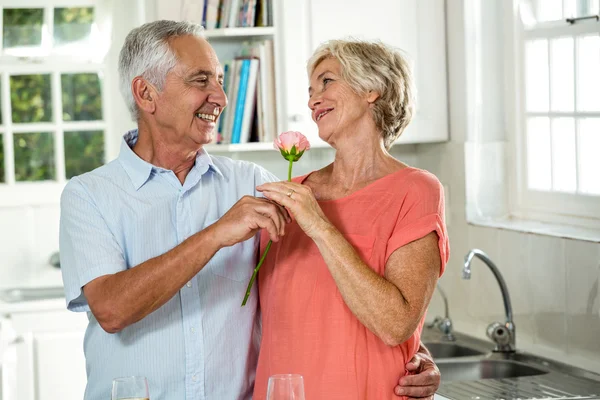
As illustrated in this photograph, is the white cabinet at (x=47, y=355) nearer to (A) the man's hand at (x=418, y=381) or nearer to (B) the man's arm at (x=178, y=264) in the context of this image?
(B) the man's arm at (x=178, y=264)

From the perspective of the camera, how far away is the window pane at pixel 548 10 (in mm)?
3225

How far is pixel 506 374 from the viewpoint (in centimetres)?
302

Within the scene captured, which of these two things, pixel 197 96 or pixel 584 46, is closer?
pixel 197 96

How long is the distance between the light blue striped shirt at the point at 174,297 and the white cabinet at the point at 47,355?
6.50 ft

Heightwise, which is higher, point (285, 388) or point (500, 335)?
point (285, 388)

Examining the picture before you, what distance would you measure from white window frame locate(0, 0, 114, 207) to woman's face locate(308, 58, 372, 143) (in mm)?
2538

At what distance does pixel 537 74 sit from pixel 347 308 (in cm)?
170

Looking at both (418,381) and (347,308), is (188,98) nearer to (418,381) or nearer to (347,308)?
(347,308)

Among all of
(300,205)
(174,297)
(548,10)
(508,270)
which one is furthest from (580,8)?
(174,297)

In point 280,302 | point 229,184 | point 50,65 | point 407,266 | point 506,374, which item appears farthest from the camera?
point 50,65

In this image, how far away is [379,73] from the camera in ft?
6.75

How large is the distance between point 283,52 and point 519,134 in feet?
3.07

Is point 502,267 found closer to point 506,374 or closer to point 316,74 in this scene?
point 506,374

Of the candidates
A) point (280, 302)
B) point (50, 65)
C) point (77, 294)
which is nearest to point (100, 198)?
point (77, 294)
